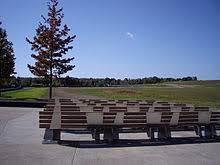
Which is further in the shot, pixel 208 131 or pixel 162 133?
pixel 208 131

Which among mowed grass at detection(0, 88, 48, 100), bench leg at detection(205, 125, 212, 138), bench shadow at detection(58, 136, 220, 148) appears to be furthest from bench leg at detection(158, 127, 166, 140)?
mowed grass at detection(0, 88, 48, 100)

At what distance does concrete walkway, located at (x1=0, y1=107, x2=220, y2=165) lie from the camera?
7.64m

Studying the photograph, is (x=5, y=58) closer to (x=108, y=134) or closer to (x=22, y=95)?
(x=22, y=95)

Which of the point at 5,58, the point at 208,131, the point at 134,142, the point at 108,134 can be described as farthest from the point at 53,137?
the point at 5,58

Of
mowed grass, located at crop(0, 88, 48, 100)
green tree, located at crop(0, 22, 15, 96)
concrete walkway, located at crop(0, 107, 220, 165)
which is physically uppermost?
green tree, located at crop(0, 22, 15, 96)

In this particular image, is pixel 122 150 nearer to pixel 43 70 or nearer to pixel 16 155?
pixel 16 155

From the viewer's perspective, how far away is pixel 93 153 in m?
8.48

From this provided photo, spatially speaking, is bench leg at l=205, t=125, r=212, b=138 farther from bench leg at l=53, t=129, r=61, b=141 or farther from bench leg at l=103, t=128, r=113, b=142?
bench leg at l=53, t=129, r=61, b=141

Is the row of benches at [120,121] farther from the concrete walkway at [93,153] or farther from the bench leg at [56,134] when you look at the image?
the concrete walkway at [93,153]

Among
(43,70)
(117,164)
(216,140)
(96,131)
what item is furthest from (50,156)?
(43,70)

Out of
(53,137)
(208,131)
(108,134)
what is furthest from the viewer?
(208,131)

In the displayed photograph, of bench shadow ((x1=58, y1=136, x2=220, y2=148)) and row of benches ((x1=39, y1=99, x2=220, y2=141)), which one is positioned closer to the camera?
bench shadow ((x1=58, y1=136, x2=220, y2=148))

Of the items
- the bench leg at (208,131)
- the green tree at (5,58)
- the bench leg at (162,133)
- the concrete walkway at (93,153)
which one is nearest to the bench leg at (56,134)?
the concrete walkway at (93,153)

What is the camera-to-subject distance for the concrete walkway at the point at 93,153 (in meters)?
7.64
